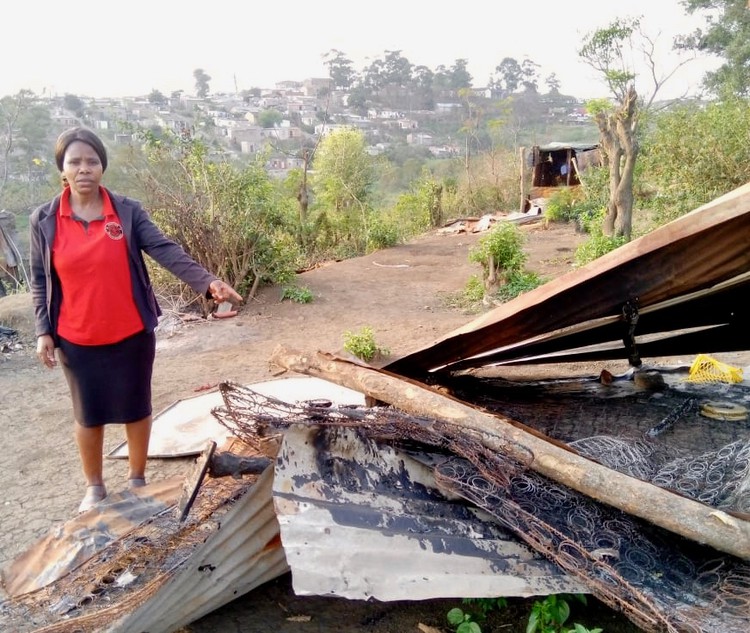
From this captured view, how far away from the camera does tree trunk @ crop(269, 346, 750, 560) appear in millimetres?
1727

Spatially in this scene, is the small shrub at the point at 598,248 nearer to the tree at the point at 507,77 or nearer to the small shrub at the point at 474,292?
the small shrub at the point at 474,292

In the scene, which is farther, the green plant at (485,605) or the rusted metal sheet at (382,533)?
the green plant at (485,605)

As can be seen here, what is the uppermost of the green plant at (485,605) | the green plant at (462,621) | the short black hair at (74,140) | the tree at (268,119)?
the tree at (268,119)

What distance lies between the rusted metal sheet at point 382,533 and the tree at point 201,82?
73.2 meters

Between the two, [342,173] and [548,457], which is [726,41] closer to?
[342,173]

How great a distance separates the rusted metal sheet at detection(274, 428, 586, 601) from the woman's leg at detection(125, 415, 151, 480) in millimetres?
1266

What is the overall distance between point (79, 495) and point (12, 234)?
12387mm

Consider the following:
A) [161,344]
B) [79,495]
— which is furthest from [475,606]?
[161,344]

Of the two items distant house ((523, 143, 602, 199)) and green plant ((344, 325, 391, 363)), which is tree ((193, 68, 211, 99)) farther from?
green plant ((344, 325, 391, 363))

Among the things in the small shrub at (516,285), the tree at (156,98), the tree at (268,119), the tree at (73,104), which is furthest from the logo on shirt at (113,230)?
the tree at (156,98)

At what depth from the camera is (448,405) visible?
217 centimetres

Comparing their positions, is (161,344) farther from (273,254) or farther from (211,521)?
(211,521)

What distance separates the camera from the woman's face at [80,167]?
267cm

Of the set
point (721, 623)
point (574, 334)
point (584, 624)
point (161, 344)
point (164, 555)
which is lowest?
point (161, 344)
